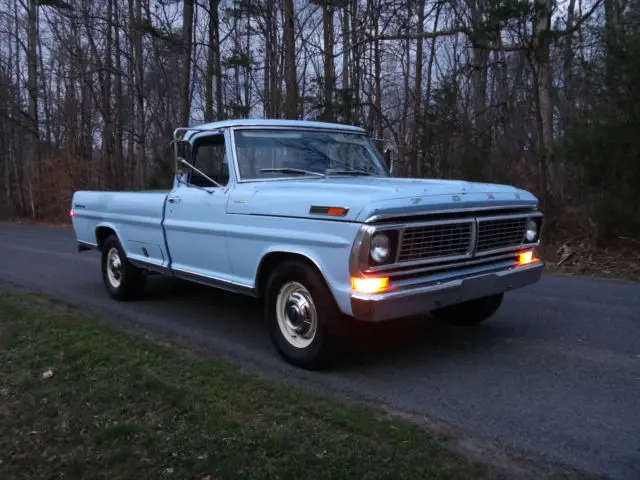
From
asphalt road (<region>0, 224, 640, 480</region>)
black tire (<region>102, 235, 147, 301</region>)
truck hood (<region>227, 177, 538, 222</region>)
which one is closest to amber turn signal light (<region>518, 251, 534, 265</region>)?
truck hood (<region>227, 177, 538, 222</region>)

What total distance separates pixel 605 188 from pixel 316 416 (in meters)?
9.08

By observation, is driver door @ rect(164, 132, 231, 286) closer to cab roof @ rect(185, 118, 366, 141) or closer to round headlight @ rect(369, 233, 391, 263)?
cab roof @ rect(185, 118, 366, 141)

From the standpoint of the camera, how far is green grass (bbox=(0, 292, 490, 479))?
10.9ft

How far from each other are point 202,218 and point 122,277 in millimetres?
2320

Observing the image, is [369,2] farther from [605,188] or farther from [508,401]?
[508,401]

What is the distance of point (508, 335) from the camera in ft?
19.4

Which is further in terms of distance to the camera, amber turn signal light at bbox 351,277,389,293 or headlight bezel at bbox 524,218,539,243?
headlight bezel at bbox 524,218,539,243

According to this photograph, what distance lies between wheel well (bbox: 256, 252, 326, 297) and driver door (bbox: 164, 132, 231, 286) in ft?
1.44

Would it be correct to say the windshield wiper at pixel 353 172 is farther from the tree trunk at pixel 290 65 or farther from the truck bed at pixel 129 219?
the tree trunk at pixel 290 65

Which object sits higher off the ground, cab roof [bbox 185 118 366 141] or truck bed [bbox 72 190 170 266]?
cab roof [bbox 185 118 366 141]

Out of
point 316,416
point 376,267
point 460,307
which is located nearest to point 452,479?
point 316,416

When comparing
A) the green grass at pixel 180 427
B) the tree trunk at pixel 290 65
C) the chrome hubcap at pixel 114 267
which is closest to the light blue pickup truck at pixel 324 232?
the green grass at pixel 180 427

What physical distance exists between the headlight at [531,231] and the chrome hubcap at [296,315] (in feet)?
6.96

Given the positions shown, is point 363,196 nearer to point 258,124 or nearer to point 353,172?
point 353,172
